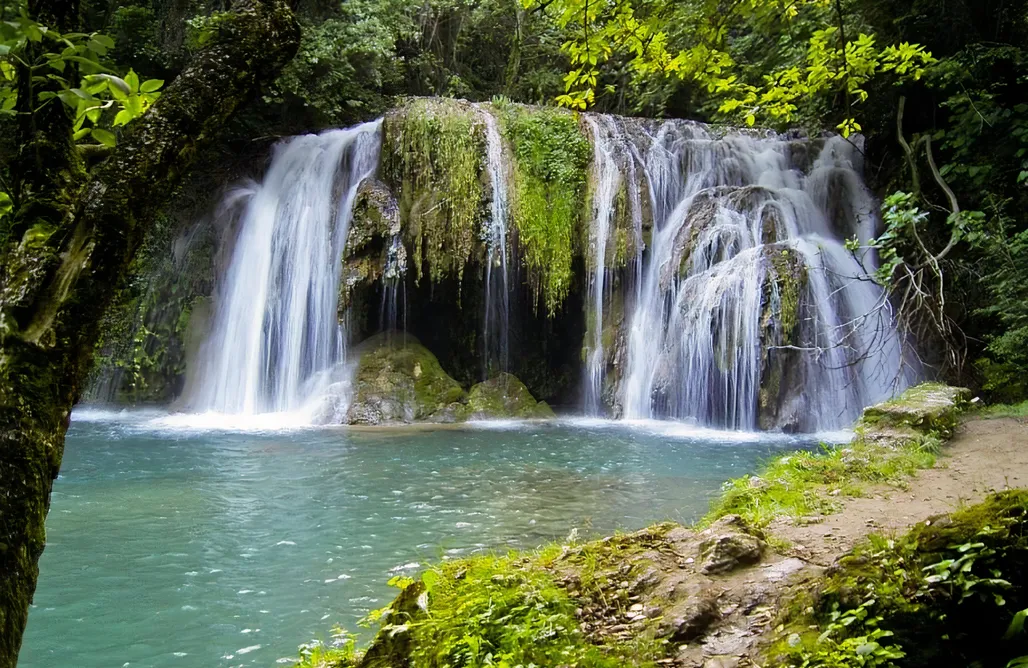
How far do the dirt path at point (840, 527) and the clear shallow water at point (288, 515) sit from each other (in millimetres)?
2122

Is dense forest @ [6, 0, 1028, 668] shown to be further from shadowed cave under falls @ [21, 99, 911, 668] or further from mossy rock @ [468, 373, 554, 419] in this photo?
mossy rock @ [468, 373, 554, 419]

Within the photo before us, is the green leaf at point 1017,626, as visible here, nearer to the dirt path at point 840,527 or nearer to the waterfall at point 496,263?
the dirt path at point 840,527

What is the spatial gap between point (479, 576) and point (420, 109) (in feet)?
43.8

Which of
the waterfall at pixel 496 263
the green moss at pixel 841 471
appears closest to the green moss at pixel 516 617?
the green moss at pixel 841 471

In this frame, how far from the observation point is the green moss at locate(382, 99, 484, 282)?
48.4ft

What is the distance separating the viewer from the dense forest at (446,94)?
5.98 ft

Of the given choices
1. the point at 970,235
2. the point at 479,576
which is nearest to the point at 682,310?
the point at 970,235

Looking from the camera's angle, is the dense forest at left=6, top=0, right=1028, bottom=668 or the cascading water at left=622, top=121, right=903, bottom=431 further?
the cascading water at left=622, top=121, right=903, bottom=431

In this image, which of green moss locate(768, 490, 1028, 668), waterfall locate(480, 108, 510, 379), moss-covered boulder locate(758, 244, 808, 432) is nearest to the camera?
green moss locate(768, 490, 1028, 668)

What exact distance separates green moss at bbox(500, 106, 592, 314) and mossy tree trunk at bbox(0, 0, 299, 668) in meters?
12.8

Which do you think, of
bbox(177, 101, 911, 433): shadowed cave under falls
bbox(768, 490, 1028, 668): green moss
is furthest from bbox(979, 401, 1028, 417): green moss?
bbox(768, 490, 1028, 668): green moss

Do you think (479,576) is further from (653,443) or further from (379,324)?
(379,324)

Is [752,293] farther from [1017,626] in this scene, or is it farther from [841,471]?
[1017,626]

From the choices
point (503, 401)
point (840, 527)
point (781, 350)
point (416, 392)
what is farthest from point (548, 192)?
point (840, 527)
